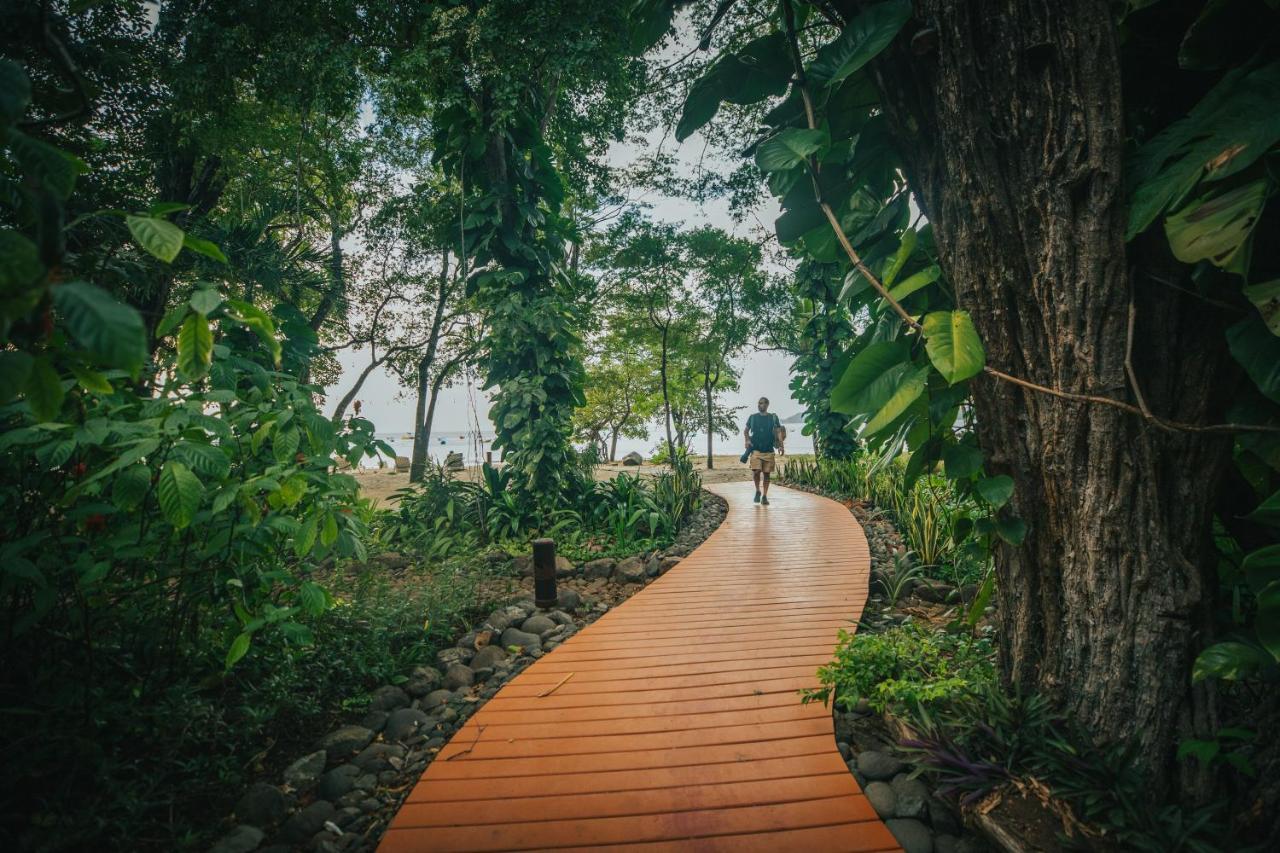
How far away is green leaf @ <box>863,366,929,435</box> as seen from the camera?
4.90ft

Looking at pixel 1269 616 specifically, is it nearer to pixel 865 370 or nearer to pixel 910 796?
pixel 865 370

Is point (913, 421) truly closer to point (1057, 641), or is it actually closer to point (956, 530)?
point (956, 530)

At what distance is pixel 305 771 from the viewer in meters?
1.97

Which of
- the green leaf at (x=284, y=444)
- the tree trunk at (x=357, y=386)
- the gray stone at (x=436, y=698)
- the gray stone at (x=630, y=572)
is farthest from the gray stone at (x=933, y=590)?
the tree trunk at (x=357, y=386)

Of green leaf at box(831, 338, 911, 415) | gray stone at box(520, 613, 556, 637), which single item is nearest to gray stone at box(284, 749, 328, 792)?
gray stone at box(520, 613, 556, 637)

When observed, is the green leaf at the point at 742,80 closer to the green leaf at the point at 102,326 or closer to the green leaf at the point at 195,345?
the green leaf at the point at 195,345

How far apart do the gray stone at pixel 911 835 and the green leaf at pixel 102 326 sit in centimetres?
212

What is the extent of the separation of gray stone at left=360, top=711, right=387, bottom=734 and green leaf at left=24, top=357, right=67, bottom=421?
2043 millimetres

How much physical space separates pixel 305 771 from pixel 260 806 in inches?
8.3

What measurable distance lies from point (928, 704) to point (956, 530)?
654mm

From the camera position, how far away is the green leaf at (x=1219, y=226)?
1.09 metres

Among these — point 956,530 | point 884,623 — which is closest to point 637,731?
point 956,530

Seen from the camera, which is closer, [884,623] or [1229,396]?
[1229,396]

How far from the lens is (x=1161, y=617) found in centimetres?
142
